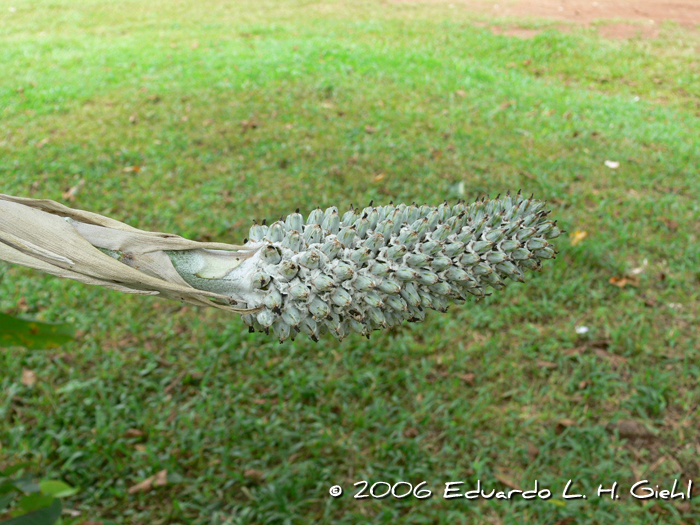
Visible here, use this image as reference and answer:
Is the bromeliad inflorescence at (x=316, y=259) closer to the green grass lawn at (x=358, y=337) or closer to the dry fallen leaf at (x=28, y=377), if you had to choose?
the green grass lawn at (x=358, y=337)

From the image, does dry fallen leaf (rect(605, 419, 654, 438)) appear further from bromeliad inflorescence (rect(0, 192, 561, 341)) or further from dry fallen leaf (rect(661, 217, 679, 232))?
bromeliad inflorescence (rect(0, 192, 561, 341))

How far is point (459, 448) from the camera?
10.6ft

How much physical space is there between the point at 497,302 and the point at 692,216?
2.19 metres

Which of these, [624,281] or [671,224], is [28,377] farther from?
[671,224]

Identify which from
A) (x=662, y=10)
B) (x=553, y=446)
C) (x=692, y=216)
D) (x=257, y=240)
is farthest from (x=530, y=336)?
(x=662, y=10)

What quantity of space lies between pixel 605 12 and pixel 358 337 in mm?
9480

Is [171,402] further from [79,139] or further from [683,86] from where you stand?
[683,86]

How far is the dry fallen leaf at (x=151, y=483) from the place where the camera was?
117 inches

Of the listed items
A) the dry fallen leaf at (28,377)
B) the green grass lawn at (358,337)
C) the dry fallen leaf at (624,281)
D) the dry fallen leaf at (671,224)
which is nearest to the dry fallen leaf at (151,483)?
the green grass lawn at (358,337)

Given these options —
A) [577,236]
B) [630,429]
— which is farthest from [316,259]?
[577,236]

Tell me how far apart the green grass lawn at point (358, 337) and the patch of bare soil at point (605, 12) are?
1.56 meters

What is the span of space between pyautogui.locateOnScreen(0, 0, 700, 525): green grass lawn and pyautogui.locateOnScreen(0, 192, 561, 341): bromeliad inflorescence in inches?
95.2

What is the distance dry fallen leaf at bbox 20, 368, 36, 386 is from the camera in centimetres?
348

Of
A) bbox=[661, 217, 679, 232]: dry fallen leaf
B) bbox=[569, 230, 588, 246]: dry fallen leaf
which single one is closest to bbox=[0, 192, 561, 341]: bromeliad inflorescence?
bbox=[569, 230, 588, 246]: dry fallen leaf
